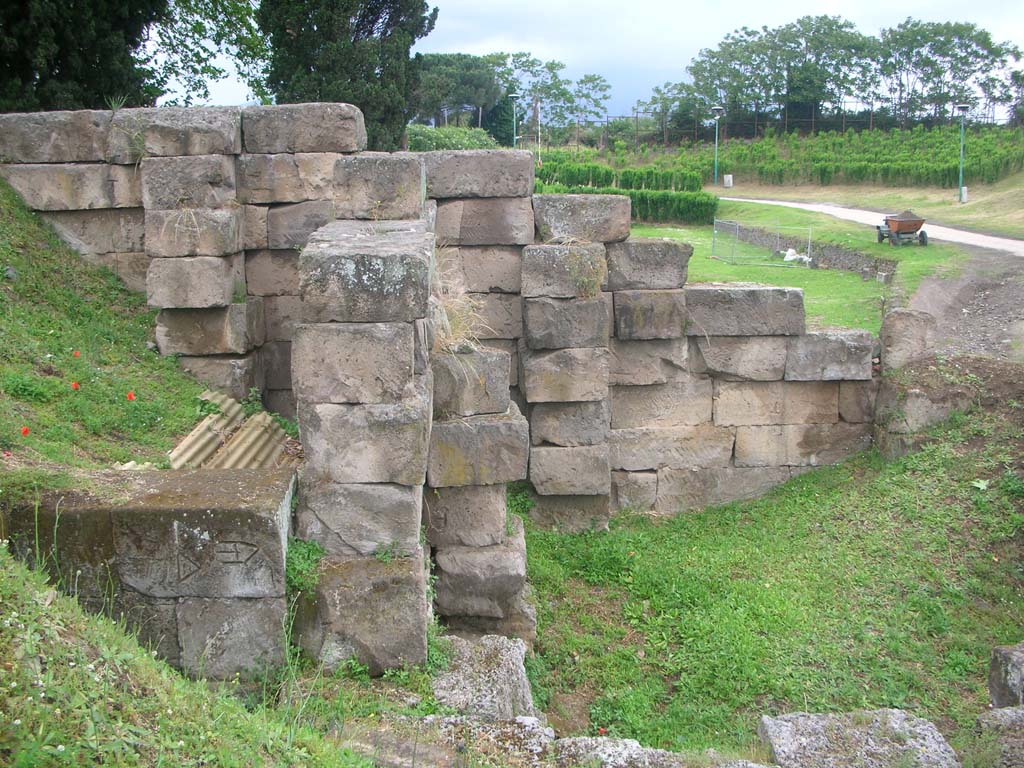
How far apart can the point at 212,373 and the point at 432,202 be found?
8.49 feet

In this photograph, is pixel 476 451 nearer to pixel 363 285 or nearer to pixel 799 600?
pixel 363 285

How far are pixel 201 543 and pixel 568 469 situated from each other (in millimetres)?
4988

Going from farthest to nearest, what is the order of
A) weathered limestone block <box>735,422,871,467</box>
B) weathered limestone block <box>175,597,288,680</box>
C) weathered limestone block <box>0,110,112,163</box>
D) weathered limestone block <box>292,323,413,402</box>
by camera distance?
1. weathered limestone block <box>735,422,871,467</box>
2. weathered limestone block <box>0,110,112,163</box>
3. weathered limestone block <box>292,323,413,402</box>
4. weathered limestone block <box>175,597,288,680</box>

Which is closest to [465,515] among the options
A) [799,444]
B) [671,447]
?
[671,447]

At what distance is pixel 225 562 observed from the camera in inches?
183

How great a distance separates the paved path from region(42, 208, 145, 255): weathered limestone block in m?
15.0

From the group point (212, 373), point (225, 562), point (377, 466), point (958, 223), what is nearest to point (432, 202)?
point (212, 373)

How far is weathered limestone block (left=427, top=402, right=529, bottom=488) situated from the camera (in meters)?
6.71

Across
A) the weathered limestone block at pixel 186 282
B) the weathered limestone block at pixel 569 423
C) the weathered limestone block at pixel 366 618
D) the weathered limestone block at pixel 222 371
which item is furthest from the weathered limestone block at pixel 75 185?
the weathered limestone block at pixel 366 618

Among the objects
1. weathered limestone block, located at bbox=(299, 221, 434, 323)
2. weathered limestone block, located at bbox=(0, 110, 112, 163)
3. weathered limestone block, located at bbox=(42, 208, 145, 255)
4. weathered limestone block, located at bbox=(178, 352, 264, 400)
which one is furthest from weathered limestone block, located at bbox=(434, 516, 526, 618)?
weathered limestone block, located at bbox=(0, 110, 112, 163)

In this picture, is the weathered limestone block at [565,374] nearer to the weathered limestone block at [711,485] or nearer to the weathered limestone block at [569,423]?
the weathered limestone block at [569,423]

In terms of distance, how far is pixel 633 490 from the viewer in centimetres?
964

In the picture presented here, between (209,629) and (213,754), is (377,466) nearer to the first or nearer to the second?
(209,629)

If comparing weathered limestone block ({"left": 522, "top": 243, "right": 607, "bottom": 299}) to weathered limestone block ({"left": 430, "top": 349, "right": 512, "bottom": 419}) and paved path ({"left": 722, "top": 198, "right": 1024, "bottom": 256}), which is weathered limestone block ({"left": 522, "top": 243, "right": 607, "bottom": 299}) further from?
paved path ({"left": 722, "top": 198, "right": 1024, "bottom": 256})
